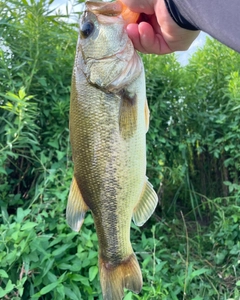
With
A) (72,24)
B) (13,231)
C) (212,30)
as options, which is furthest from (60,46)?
(212,30)

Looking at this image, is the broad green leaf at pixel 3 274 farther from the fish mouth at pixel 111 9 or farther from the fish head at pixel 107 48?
the fish mouth at pixel 111 9

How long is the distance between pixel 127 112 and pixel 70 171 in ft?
4.01

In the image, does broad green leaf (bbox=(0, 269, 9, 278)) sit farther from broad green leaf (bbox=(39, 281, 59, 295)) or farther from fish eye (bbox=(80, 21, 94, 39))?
fish eye (bbox=(80, 21, 94, 39))

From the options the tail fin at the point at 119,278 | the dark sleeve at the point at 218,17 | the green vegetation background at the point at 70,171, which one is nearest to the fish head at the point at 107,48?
the dark sleeve at the point at 218,17

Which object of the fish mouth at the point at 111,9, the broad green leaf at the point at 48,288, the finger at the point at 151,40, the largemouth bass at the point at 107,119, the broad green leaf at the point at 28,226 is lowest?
the broad green leaf at the point at 48,288

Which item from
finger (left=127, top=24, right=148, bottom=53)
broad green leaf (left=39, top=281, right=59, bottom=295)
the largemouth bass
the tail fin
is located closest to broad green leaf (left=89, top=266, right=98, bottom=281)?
broad green leaf (left=39, top=281, right=59, bottom=295)

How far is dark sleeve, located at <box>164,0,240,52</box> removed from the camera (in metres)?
0.97

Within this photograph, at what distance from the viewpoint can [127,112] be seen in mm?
1477

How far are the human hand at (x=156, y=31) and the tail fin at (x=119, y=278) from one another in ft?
2.81

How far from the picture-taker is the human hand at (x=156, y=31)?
4.73 ft

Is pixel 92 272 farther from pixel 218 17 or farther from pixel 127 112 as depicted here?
pixel 218 17

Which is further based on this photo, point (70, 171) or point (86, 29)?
point (70, 171)

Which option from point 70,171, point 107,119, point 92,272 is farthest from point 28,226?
point 107,119

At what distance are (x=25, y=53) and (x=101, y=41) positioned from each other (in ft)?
4.63
